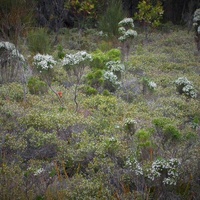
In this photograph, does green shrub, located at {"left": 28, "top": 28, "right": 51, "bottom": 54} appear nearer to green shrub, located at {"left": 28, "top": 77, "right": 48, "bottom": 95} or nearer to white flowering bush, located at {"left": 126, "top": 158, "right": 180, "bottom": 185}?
green shrub, located at {"left": 28, "top": 77, "right": 48, "bottom": 95}

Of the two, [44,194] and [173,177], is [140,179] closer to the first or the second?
[173,177]

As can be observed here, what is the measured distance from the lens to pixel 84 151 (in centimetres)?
338

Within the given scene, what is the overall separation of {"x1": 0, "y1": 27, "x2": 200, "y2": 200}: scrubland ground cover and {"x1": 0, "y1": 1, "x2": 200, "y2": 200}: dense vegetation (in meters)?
0.01

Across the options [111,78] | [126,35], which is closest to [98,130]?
[111,78]

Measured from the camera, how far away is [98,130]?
3.98 metres

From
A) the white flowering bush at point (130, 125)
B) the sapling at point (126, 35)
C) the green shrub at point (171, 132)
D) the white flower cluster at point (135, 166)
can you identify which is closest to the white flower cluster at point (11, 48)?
the sapling at point (126, 35)

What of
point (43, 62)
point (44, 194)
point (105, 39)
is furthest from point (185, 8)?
point (44, 194)

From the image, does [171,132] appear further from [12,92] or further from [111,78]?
[12,92]

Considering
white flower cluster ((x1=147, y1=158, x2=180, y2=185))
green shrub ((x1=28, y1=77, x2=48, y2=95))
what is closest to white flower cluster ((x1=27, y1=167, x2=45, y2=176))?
white flower cluster ((x1=147, y1=158, x2=180, y2=185))

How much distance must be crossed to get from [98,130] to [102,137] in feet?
0.87

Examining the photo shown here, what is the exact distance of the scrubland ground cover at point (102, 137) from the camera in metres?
2.76

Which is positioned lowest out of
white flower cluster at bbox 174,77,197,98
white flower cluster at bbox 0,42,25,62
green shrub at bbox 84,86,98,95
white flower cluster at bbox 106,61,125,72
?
green shrub at bbox 84,86,98,95

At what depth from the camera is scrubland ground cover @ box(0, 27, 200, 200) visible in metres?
2.76

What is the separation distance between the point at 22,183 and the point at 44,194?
21 centimetres
